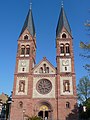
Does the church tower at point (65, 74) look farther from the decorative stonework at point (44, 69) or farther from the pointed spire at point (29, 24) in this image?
the pointed spire at point (29, 24)

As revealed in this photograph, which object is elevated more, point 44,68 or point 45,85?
point 44,68

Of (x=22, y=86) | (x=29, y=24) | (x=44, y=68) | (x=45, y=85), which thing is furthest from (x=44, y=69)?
(x=29, y=24)

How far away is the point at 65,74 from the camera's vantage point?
1547 inches

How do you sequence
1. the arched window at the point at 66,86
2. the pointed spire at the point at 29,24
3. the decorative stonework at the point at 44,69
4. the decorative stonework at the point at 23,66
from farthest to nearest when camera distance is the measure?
the pointed spire at the point at 29,24, the decorative stonework at the point at 23,66, the decorative stonework at the point at 44,69, the arched window at the point at 66,86

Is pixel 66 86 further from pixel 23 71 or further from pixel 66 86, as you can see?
pixel 23 71

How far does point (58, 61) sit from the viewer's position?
4084cm

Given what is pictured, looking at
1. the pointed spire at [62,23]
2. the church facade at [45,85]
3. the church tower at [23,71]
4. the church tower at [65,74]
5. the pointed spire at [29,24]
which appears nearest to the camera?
the church tower at [65,74]

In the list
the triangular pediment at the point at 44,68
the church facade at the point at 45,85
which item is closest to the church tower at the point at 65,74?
the church facade at the point at 45,85

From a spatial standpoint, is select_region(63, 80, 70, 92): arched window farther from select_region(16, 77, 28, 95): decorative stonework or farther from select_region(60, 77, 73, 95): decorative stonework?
select_region(16, 77, 28, 95): decorative stonework

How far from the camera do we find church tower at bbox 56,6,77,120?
36.2 meters

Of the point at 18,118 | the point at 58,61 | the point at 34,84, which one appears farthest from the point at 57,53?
the point at 18,118

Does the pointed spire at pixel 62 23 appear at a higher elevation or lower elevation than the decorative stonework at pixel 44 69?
higher

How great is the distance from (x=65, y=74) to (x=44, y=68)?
4.70 metres

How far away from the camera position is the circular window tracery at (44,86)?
38441 mm
